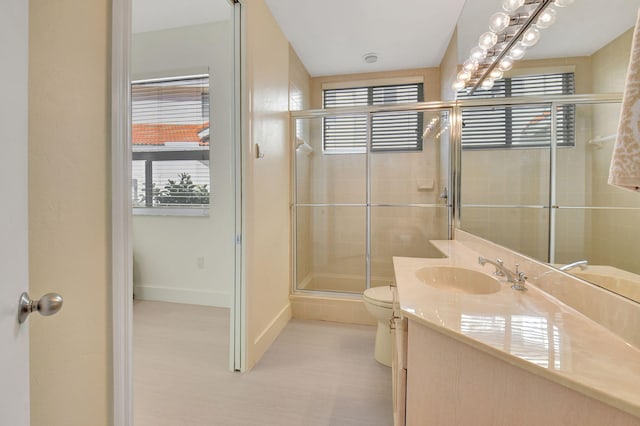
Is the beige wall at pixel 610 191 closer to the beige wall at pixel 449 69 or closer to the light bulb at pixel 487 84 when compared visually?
the light bulb at pixel 487 84

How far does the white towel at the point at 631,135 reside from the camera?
58 centimetres

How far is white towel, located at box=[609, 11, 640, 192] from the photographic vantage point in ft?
1.91

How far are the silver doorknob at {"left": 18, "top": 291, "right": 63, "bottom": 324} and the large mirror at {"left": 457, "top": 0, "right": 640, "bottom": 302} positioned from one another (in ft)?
4.75

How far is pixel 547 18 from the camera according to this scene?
1224 mm

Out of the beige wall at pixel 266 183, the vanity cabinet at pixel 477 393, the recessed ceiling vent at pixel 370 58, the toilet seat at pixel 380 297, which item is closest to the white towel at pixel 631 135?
the vanity cabinet at pixel 477 393

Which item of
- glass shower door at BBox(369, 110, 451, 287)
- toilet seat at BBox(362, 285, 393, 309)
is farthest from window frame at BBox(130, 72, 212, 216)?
toilet seat at BBox(362, 285, 393, 309)

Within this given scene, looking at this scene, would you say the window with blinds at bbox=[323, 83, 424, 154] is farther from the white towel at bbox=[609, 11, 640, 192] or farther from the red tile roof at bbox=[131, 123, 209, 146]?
the white towel at bbox=[609, 11, 640, 192]

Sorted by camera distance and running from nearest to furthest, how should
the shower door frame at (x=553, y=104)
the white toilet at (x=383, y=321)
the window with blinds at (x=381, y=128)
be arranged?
the shower door frame at (x=553, y=104)
the white toilet at (x=383, y=321)
the window with blinds at (x=381, y=128)

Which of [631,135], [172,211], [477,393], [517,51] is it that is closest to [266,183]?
[172,211]

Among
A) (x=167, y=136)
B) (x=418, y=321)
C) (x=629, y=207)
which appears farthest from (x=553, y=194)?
(x=167, y=136)

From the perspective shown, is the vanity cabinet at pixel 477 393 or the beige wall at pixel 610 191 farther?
the beige wall at pixel 610 191

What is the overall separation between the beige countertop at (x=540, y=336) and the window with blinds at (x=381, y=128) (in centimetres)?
216

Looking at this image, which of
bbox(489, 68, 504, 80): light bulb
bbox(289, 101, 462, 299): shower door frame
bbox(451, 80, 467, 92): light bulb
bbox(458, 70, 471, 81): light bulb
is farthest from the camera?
bbox(289, 101, 462, 299): shower door frame

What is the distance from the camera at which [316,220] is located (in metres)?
3.26
